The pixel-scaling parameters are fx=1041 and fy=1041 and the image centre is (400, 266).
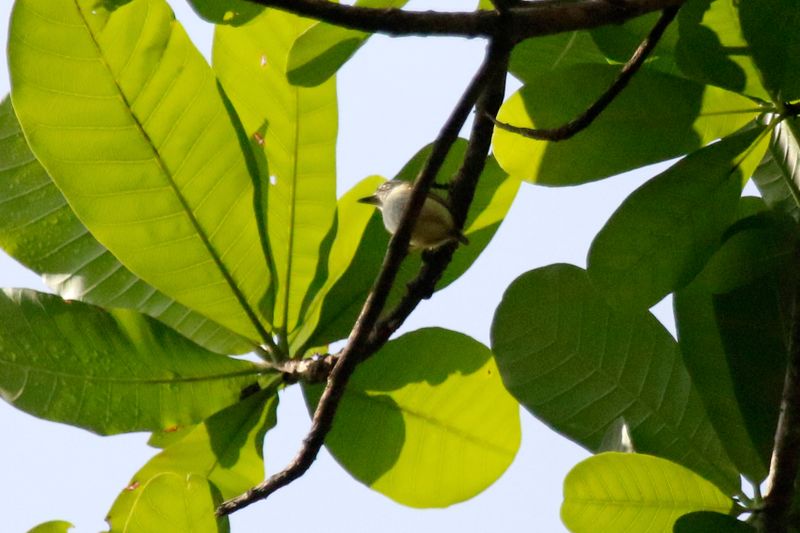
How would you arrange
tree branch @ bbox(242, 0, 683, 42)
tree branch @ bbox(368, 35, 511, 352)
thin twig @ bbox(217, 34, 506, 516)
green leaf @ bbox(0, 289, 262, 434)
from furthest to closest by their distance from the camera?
green leaf @ bbox(0, 289, 262, 434) → tree branch @ bbox(368, 35, 511, 352) → thin twig @ bbox(217, 34, 506, 516) → tree branch @ bbox(242, 0, 683, 42)

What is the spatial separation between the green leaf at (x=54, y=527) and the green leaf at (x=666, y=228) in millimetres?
1143

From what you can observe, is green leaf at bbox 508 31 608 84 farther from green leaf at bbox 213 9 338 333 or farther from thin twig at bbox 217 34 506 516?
thin twig at bbox 217 34 506 516

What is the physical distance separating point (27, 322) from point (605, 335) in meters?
1.25

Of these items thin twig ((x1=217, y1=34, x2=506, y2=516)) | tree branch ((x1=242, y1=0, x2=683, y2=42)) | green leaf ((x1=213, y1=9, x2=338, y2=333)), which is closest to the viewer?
tree branch ((x1=242, y1=0, x2=683, y2=42))

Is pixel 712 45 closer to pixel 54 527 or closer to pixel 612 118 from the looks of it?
pixel 612 118

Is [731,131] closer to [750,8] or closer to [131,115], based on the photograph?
[750,8]

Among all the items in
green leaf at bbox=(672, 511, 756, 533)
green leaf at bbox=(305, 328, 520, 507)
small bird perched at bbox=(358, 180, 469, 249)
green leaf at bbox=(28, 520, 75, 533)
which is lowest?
green leaf at bbox=(672, 511, 756, 533)

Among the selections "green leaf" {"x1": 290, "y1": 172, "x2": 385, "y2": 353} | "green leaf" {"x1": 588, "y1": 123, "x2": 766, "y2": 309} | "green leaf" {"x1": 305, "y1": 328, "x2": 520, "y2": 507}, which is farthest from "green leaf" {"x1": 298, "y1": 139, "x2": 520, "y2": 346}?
"green leaf" {"x1": 588, "y1": 123, "x2": 766, "y2": 309}

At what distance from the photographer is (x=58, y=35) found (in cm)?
202

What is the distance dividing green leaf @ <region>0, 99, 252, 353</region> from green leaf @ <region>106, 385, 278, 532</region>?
0.88 feet

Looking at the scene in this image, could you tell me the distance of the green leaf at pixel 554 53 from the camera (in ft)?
7.57

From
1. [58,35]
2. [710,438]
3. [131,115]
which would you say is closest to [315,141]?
[131,115]

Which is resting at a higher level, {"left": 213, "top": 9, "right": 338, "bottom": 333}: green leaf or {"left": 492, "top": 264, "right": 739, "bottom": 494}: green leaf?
{"left": 213, "top": 9, "right": 338, "bottom": 333}: green leaf

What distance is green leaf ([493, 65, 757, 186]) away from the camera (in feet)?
6.49
